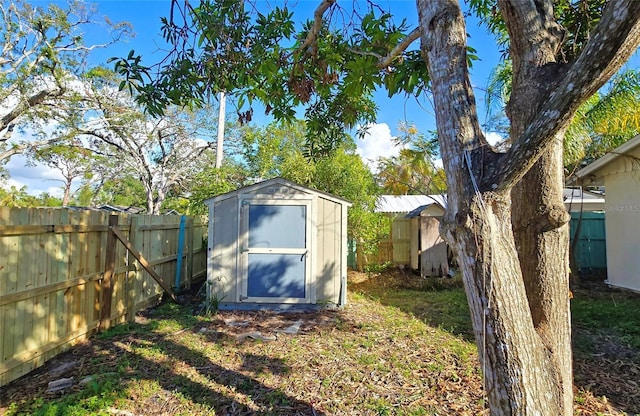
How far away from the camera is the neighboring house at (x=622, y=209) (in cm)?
630

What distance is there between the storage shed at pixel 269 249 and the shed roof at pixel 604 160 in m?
5.32

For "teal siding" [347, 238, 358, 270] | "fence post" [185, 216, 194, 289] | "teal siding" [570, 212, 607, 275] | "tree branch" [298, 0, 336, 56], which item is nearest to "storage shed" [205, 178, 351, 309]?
"fence post" [185, 216, 194, 289]

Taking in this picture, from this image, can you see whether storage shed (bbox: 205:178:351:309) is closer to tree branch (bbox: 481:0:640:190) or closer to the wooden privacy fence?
the wooden privacy fence

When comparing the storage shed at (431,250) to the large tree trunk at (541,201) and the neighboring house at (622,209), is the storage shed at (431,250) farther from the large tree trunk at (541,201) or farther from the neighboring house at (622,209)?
the large tree trunk at (541,201)

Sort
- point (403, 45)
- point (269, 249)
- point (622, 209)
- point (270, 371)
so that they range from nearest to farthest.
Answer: point (403, 45) → point (270, 371) → point (269, 249) → point (622, 209)

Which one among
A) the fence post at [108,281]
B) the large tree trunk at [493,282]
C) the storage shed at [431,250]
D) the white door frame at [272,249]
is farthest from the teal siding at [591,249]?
the fence post at [108,281]

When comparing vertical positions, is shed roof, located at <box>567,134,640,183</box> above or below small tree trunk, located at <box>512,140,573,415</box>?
above

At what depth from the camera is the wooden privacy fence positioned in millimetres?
3094

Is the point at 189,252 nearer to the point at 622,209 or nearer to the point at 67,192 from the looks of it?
the point at 622,209

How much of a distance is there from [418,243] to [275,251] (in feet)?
15.3

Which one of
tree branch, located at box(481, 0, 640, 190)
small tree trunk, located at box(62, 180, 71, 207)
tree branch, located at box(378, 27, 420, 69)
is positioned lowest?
tree branch, located at box(481, 0, 640, 190)

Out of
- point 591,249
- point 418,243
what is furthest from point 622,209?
point 418,243

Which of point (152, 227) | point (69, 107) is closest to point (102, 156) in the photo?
point (69, 107)

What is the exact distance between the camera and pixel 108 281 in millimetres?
4461
